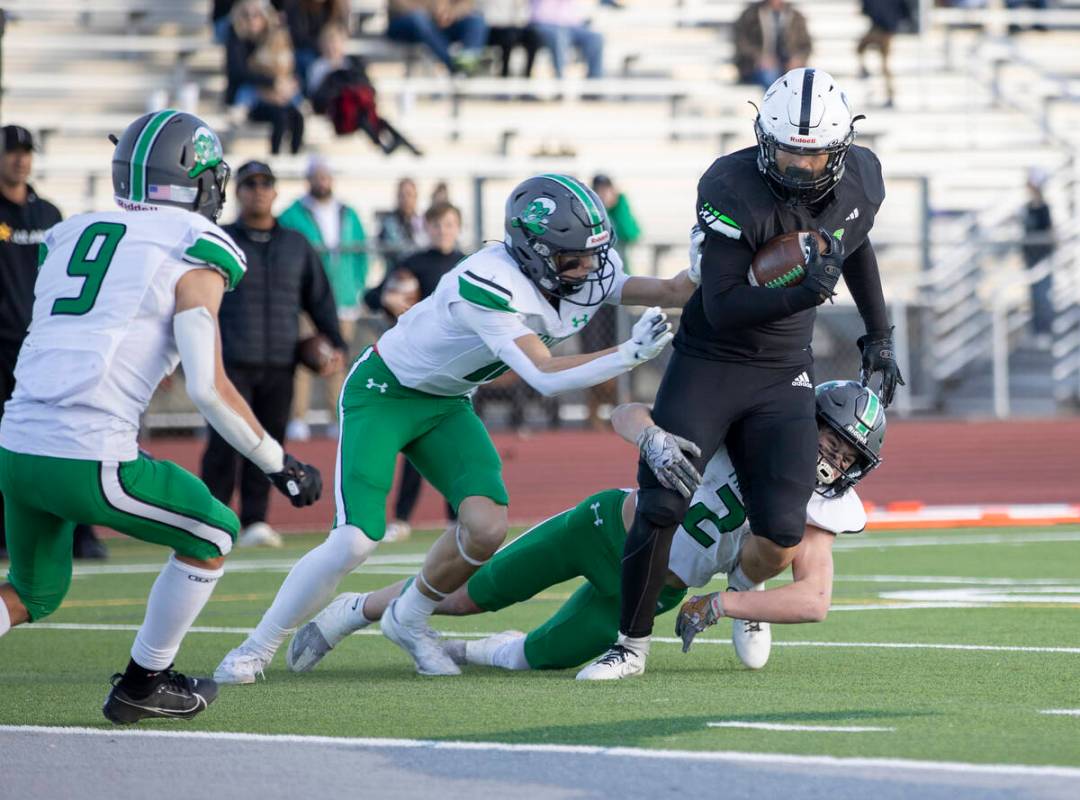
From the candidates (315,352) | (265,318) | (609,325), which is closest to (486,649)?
(315,352)

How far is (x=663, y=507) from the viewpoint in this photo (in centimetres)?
589

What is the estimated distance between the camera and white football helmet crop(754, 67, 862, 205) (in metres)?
5.96

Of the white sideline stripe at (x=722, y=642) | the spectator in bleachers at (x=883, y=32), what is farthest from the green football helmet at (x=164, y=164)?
the spectator in bleachers at (x=883, y=32)

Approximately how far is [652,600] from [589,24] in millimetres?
14159

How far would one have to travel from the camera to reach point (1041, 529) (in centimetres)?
1222

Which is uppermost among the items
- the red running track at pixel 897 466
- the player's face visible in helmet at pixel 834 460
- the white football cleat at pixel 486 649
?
the player's face visible in helmet at pixel 834 460

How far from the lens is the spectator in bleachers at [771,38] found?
18.9 m

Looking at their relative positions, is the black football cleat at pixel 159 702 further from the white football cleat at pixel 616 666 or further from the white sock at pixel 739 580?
the white sock at pixel 739 580

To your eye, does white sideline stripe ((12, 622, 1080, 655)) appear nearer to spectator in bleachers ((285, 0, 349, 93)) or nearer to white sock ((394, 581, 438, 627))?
white sock ((394, 581, 438, 627))

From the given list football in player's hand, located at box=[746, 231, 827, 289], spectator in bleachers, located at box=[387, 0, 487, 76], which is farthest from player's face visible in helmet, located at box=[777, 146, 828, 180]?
spectator in bleachers, located at box=[387, 0, 487, 76]

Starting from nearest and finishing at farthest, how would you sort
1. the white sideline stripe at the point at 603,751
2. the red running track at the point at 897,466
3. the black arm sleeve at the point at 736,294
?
the white sideline stripe at the point at 603,751 → the black arm sleeve at the point at 736,294 → the red running track at the point at 897,466

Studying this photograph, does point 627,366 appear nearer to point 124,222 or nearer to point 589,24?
point 124,222

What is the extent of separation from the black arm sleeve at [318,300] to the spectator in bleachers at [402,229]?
2.78m

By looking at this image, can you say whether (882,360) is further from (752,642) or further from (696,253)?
(752,642)
